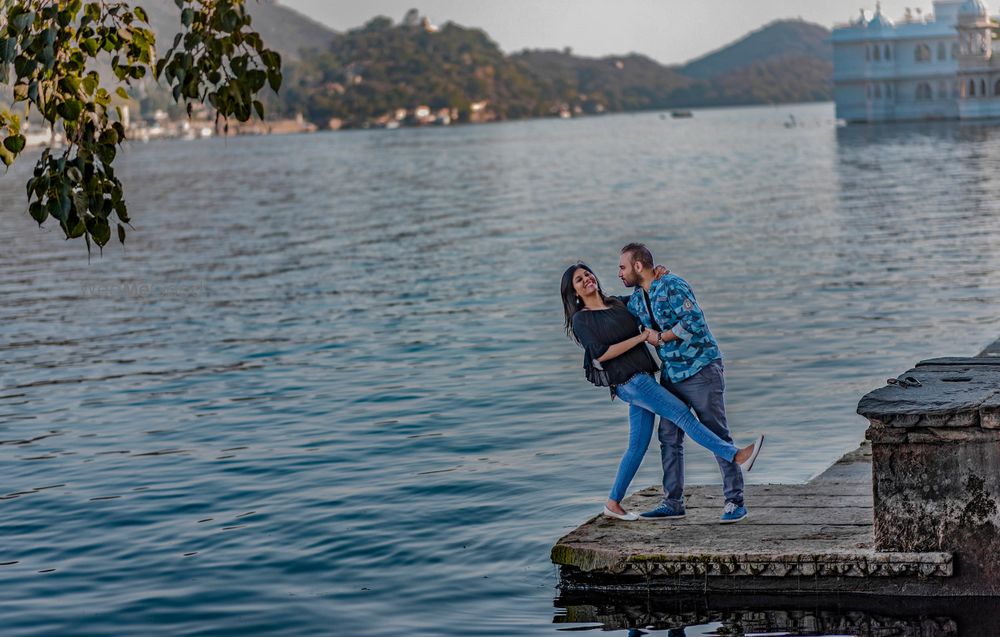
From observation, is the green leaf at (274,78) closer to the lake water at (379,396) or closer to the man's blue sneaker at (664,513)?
the lake water at (379,396)

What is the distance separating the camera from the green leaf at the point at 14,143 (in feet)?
21.8

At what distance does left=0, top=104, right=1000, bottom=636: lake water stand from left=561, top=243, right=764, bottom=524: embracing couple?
3.70 ft

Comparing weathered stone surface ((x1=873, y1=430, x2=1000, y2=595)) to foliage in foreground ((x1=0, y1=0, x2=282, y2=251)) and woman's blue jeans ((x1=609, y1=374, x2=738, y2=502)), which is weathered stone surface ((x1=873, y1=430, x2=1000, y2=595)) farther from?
foliage in foreground ((x1=0, y1=0, x2=282, y2=251))

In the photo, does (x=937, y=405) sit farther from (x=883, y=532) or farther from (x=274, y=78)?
(x=274, y=78)

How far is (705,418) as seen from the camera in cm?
952

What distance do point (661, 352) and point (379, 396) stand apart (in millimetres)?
9279

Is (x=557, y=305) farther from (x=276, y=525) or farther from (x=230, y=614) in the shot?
(x=230, y=614)

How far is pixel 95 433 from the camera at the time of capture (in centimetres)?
1684

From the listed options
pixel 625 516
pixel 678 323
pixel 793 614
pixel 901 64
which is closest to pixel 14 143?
pixel 678 323

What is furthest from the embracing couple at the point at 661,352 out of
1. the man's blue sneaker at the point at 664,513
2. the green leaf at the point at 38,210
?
the green leaf at the point at 38,210

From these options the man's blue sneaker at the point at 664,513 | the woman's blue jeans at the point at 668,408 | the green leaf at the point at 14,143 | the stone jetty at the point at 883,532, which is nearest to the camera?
the green leaf at the point at 14,143

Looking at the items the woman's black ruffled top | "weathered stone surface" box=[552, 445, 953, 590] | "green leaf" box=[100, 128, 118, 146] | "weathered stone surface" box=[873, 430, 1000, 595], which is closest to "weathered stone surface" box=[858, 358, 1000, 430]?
"weathered stone surface" box=[873, 430, 1000, 595]

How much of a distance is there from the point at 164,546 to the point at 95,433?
17.8ft

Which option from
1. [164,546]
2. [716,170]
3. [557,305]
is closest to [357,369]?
[557,305]
